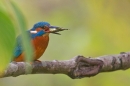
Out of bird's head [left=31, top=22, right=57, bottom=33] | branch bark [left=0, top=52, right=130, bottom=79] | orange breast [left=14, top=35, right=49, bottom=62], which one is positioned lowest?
branch bark [left=0, top=52, right=130, bottom=79]

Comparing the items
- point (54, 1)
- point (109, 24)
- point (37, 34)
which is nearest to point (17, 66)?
point (37, 34)

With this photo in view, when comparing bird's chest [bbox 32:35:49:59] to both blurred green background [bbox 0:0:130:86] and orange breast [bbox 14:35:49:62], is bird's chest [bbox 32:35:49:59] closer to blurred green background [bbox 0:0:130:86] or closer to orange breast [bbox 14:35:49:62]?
orange breast [bbox 14:35:49:62]

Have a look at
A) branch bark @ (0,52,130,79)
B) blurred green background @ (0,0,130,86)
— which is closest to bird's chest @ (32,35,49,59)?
branch bark @ (0,52,130,79)

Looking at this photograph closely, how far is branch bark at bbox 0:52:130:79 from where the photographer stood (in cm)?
139

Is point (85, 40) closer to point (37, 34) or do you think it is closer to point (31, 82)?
point (37, 34)

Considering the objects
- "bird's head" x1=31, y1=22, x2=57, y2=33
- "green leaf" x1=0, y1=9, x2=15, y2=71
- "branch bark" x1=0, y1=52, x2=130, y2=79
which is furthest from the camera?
"bird's head" x1=31, y1=22, x2=57, y2=33

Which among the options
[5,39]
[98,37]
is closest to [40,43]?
[98,37]

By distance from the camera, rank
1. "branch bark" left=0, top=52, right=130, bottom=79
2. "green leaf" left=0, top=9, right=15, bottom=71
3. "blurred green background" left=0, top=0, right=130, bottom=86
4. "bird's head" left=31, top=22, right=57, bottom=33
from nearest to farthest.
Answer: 1. "green leaf" left=0, top=9, right=15, bottom=71
2. "branch bark" left=0, top=52, right=130, bottom=79
3. "bird's head" left=31, top=22, right=57, bottom=33
4. "blurred green background" left=0, top=0, right=130, bottom=86

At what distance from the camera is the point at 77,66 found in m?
1.75

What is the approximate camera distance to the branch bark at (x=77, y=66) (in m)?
1.39

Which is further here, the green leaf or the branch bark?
the branch bark

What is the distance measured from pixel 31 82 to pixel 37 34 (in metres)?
1.44

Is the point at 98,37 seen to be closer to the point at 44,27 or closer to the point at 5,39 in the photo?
the point at 44,27

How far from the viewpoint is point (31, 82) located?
11.1 feet
